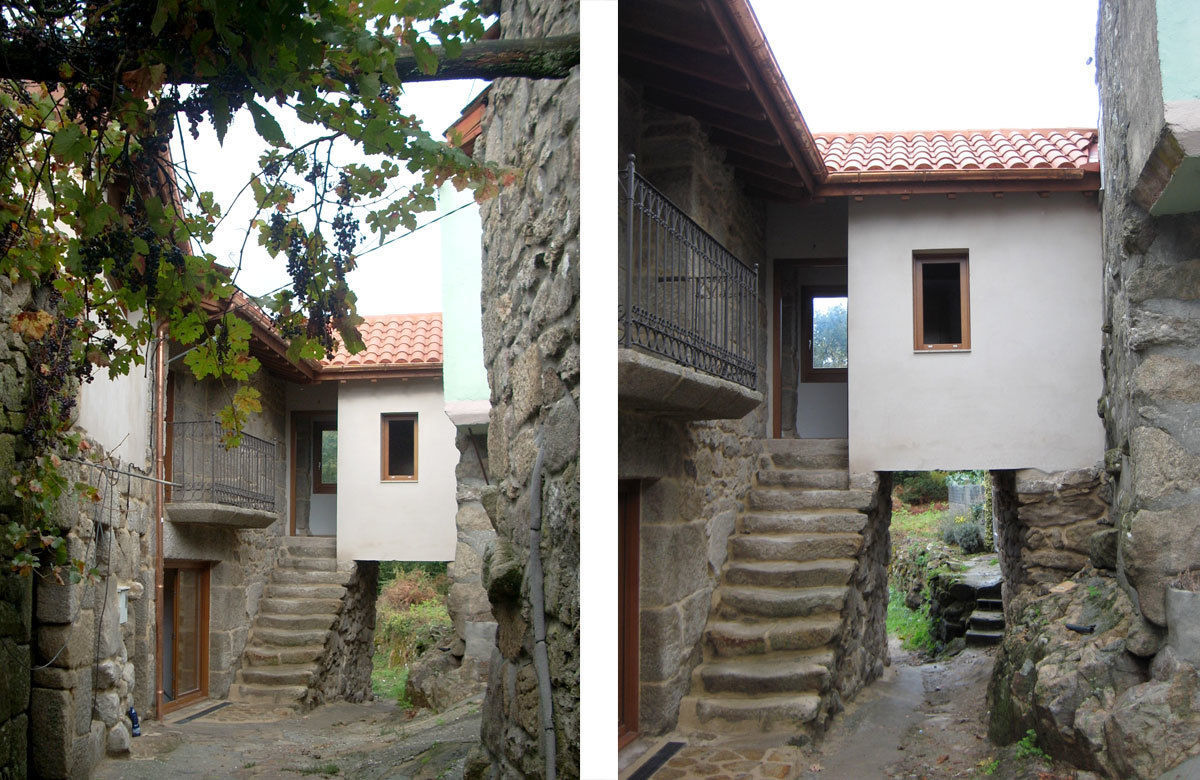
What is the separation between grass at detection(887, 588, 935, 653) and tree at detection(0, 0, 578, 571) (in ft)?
23.8

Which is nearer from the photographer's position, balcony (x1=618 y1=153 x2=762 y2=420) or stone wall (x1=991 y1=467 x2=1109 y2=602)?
balcony (x1=618 y1=153 x2=762 y2=420)

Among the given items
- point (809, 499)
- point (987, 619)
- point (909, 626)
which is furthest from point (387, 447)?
point (909, 626)

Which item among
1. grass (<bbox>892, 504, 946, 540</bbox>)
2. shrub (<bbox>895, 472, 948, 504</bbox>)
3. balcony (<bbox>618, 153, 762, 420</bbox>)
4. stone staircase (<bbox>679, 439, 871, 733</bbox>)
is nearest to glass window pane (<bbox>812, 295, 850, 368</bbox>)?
stone staircase (<bbox>679, 439, 871, 733</bbox>)

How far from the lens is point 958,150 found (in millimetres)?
5867

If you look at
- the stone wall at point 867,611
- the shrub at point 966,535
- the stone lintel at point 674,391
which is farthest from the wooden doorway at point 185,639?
the shrub at point 966,535

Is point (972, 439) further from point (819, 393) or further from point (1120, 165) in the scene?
point (1120, 165)

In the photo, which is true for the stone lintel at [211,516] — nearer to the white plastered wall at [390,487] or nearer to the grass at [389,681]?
the grass at [389,681]

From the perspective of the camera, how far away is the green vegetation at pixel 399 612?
1.94 metres

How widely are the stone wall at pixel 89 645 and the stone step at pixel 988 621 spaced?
616cm

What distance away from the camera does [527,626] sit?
1835 mm

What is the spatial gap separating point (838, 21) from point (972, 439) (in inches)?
114

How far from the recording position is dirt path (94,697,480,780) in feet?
5.20

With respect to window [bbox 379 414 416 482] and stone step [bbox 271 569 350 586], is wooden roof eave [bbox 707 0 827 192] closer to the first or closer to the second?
window [bbox 379 414 416 482]

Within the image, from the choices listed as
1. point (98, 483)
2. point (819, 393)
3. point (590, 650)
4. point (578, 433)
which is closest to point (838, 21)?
point (578, 433)
